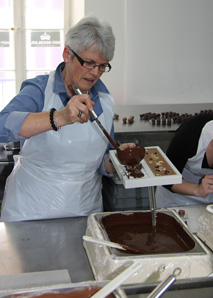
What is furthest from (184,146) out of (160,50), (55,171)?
(160,50)

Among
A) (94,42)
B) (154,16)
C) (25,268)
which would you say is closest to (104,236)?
(25,268)

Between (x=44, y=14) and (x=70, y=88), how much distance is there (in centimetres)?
412

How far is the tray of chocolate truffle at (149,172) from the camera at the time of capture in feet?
4.34

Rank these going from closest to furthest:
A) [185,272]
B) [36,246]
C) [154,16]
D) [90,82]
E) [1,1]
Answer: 1. [185,272]
2. [36,246]
3. [90,82]
4. [154,16]
5. [1,1]

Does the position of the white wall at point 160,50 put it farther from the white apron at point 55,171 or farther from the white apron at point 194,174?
the white apron at point 55,171

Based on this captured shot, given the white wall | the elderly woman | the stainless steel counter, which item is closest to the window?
the white wall

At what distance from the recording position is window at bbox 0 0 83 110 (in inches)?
211

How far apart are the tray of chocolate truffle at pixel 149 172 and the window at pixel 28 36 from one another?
433 centimetres

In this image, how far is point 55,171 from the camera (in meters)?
1.75

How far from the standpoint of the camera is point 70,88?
1.75m

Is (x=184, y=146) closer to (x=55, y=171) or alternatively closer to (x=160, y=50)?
(x=55, y=171)

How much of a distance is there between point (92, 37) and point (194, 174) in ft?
3.07

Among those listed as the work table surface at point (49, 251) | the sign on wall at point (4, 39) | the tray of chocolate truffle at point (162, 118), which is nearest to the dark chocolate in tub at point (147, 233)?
the work table surface at point (49, 251)

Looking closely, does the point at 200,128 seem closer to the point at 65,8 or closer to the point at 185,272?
the point at 185,272
